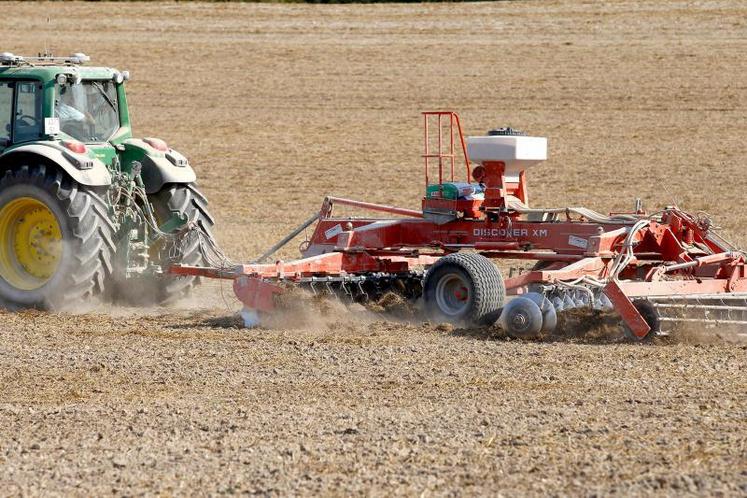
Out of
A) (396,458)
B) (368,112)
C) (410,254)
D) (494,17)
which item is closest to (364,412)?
(396,458)

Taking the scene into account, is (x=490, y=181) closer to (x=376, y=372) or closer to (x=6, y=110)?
(x=376, y=372)

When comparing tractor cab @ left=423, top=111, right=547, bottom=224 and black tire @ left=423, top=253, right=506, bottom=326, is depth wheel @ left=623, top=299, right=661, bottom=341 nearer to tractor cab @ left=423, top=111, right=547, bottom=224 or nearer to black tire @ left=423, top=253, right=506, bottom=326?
black tire @ left=423, top=253, right=506, bottom=326

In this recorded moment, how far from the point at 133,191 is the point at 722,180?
991 cm

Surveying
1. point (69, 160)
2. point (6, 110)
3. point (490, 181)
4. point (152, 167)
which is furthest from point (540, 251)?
point (6, 110)

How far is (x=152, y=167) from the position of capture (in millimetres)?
10883

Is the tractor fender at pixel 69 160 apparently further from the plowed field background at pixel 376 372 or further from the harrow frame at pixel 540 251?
the plowed field background at pixel 376 372

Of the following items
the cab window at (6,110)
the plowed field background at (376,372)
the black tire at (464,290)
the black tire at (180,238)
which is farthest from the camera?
the black tire at (180,238)

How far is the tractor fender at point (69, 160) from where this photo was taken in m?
10.1

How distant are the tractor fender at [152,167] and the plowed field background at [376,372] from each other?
1075mm

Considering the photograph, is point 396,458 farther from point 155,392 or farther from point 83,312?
point 83,312

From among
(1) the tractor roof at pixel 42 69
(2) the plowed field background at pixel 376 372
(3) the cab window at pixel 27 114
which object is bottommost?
(2) the plowed field background at pixel 376 372

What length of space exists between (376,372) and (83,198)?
3.45 metres

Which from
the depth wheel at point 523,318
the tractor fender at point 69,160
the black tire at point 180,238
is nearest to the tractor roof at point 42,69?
the tractor fender at point 69,160

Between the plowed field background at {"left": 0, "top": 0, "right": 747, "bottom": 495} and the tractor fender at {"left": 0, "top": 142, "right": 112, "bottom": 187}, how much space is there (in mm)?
1065
